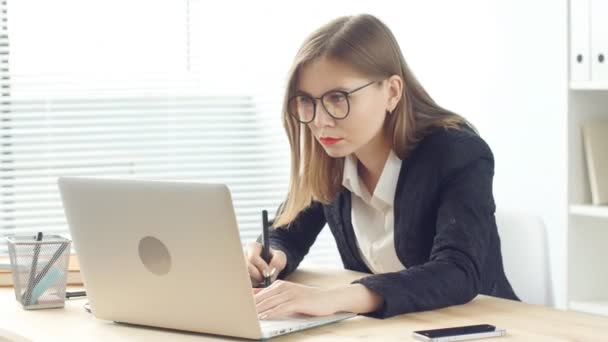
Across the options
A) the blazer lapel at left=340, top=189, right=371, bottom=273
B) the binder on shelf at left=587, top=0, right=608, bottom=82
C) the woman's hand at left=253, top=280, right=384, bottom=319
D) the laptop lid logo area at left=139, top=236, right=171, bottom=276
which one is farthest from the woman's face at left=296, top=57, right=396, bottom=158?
the binder on shelf at left=587, top=0, right=608, bottom=82

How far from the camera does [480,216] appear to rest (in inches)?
78.4

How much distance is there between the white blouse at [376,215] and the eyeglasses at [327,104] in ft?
0.66

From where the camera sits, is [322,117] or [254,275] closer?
[322,117]

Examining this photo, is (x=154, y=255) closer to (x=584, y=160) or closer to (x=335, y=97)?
(x=335, y=97)

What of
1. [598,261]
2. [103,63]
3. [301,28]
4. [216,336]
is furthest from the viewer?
[301,28]

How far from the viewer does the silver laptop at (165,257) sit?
63.0 inches

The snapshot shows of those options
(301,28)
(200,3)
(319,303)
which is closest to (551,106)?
(301,28)

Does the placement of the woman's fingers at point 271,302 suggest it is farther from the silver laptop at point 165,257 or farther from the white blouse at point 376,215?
the white blouse at point 376,215

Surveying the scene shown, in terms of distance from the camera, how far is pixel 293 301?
172cm

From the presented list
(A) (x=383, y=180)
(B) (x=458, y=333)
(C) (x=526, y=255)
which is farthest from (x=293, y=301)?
(C) (x=526, y=255)

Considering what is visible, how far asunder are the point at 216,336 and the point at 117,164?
2554 mm

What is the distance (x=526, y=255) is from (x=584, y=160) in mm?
700

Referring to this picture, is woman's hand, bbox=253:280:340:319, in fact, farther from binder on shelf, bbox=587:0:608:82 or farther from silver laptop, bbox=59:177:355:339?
binder on shelf, bbox=587:0:608:82

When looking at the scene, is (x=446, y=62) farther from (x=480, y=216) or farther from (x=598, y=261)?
(x=480, y=216)
